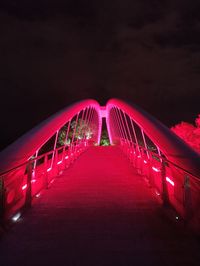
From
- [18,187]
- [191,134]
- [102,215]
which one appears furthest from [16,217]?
[191,134]

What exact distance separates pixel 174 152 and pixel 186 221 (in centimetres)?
128

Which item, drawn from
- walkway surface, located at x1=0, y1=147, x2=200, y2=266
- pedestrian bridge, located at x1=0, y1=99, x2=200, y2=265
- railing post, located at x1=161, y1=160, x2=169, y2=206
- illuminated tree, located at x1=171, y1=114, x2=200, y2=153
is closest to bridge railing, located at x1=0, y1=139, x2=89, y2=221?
pedestrian bridge, located at x1=0, y1=99, x2=200, y2=265

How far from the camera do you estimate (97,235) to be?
3.33 m

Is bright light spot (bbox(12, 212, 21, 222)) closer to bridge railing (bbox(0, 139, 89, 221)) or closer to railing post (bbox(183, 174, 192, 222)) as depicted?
bridge railing (bbox(0, 139, 89, 221))

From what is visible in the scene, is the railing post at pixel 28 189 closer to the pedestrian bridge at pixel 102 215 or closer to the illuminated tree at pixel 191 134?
the pedestrian bridge at pixel 102 215

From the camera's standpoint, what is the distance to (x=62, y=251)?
2.92m

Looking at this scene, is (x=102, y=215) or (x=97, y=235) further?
(x=102, y=215)

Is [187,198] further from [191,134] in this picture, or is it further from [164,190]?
[191,134]

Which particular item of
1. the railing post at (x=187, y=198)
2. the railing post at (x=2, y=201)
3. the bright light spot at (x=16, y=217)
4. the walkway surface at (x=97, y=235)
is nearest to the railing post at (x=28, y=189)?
the walkway surface at (x=97, y=235)

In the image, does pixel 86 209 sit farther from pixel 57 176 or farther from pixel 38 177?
pixel 57 176

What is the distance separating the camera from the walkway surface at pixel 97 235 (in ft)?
9.10

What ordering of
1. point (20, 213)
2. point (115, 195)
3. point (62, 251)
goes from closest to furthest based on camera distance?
point (62, 251) → point (20, 213) → point (115, 195)

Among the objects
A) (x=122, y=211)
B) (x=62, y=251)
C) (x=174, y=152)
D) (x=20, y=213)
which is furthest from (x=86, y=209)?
(x=174, y=152)

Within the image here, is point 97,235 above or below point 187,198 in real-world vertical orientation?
below
